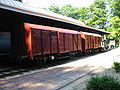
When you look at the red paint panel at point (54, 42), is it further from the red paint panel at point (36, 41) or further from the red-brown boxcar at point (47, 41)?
the red paint panel at point (36, 41)

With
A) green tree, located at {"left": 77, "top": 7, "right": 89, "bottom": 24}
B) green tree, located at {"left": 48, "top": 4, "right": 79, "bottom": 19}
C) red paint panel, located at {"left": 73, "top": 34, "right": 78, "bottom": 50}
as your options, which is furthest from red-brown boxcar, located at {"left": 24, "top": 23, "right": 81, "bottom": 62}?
green tree, located at {"left": 48, "top": 4, "right": 79, "bottom": 19}

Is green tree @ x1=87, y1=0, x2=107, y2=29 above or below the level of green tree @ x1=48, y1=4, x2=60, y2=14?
below

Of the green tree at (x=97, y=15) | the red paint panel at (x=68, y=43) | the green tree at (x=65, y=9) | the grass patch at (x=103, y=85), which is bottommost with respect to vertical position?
the grass patch at (x=103, y=85)

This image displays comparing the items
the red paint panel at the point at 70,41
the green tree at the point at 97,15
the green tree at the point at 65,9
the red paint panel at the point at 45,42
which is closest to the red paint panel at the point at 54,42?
the red paint panel at the point at 45,42

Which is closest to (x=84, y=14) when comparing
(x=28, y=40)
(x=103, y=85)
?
(x=28, y=40)

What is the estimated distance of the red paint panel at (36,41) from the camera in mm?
10859

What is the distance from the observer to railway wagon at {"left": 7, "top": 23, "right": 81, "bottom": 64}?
1082cm

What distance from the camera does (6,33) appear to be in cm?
1471

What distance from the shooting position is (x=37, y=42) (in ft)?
36.7

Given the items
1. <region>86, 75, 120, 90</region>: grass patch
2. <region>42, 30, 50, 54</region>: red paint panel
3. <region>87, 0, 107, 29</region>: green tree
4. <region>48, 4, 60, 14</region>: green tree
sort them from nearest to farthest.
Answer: <region>86, 75, 120, 90</region>: grass patch, <region>42, 30, 50, 54</region>: red paint panel, <region>87, 0, 107, 29</region>: green tree, <region>48, 4, 60, 14</region>: green tree

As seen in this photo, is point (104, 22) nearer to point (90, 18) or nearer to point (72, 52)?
point (90, 18)

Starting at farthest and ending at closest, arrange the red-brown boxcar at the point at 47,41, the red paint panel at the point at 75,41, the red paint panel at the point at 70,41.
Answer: the red paint panel at the point at 75,41
the red paint panel at the point at 70,41
the red-brown boxcar at the point at 47,41

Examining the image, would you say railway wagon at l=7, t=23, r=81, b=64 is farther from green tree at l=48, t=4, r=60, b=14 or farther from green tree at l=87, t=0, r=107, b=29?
green tree at l=48, t=4, r=60, b=14

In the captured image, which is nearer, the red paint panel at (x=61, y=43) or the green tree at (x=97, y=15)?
the red paint panel at (x=61, y=43)
